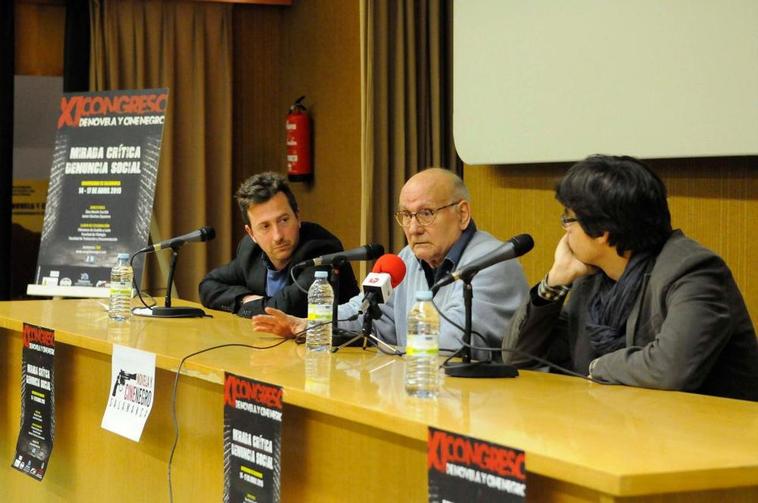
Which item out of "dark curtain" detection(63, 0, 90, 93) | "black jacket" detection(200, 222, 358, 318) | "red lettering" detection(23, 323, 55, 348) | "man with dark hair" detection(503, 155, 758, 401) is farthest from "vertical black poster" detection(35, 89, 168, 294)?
"man with dark hair" detection(503, 155, 758, 401)

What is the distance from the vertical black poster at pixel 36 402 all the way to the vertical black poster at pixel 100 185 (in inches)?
71.7

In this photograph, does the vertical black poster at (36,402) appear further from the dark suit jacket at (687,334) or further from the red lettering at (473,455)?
the red lettering at (473,455)

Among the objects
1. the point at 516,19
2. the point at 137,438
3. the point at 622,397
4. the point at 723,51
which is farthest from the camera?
the point at 516,19

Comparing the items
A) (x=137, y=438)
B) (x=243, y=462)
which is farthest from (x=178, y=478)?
(x=243, y=462)

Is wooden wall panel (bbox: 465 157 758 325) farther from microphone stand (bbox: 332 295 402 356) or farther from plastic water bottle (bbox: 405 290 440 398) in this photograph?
plastic water bottle (bbox: 405 290 440 398)

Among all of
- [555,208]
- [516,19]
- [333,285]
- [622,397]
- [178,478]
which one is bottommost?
[178,478]

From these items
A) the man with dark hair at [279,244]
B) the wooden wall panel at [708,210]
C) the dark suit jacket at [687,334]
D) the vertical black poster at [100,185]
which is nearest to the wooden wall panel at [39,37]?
the vertical black poster at [100,185]

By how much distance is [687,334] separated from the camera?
209 centimetres

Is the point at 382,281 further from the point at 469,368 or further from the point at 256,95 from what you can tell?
the point at 256,95

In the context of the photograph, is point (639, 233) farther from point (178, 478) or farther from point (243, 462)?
point (178, 478)

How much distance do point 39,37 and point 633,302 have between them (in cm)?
471

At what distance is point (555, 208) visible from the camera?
12.1 ft

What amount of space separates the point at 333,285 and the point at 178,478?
613mm

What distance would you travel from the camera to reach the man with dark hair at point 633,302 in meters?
2.11
